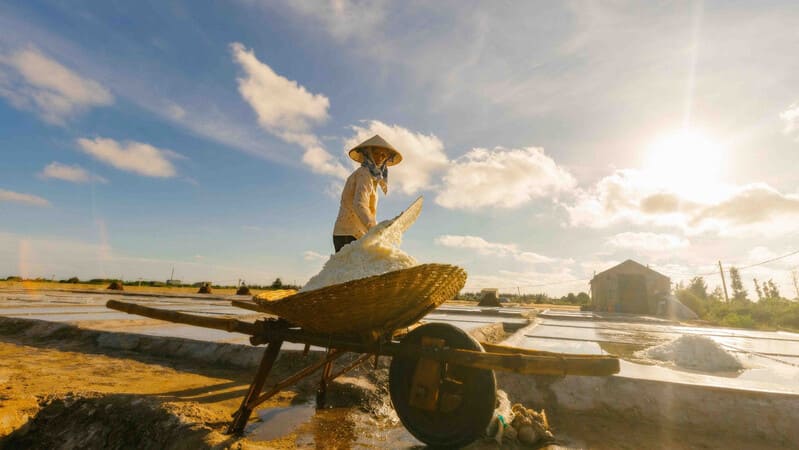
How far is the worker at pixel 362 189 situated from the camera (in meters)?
2.53

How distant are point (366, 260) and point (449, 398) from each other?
0.79 m

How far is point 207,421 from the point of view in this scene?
2.04 metres

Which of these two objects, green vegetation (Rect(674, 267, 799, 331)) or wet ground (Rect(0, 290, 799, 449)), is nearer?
wet ground (Rect(0, 290, 799, 449))

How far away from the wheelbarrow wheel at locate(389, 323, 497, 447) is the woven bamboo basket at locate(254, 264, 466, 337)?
0.17 meters

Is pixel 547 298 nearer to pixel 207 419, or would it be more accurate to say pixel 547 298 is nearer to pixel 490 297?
pixel 490 297

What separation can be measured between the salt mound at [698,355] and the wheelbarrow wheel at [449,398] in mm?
2738

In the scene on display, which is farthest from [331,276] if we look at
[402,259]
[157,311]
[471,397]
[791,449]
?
[791,449]

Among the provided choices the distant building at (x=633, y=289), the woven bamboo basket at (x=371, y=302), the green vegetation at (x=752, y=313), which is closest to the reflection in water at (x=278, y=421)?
the woven bamboo basket at (x=371, y=302)

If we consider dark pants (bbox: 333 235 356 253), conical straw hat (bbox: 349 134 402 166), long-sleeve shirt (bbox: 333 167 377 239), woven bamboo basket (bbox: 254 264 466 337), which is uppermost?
conical straw hat (bbox: 349 134 402 166)

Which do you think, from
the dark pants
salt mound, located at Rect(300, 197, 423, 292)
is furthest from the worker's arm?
salt mound, located at Rect(300, 197, 423, 292)

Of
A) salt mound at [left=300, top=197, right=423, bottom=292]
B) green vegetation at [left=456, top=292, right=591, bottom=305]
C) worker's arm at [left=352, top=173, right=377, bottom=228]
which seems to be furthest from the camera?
green vegetation at [left=456, top=292, right=591, bottom=305]

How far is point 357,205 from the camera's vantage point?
249cm

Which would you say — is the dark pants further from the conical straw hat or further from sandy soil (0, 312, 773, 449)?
sandy soil (0, 312, 773, 449)

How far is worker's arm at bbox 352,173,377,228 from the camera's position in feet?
8.06
